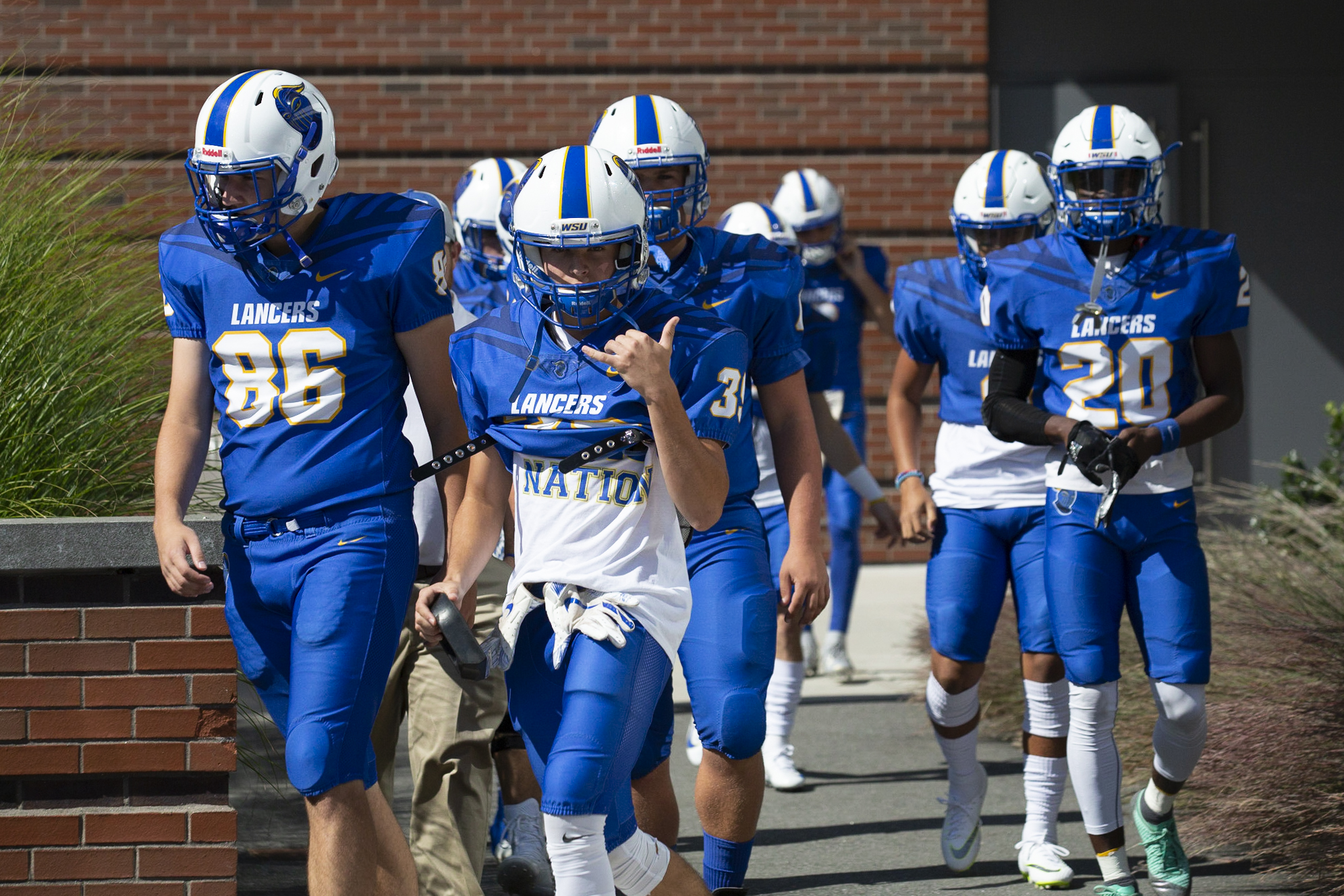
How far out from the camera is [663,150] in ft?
14.2

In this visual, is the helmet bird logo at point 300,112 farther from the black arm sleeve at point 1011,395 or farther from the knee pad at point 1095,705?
the knee pad at point 1095,705

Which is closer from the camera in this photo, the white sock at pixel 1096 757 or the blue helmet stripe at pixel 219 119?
the blue helmet stripe at pixel 219 119

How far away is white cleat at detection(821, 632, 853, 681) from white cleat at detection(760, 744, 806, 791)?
1984 millimetres

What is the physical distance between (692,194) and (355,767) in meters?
1.75

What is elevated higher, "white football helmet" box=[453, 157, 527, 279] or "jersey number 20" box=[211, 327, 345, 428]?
"white football helmet" box=[453, 157, 527, 279]

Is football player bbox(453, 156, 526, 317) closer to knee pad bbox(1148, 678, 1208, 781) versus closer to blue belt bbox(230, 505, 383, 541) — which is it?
blue belt bbox(230, 505, 383, 541)

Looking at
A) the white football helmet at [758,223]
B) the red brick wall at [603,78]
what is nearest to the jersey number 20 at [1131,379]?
the white football helmet at [758,223]

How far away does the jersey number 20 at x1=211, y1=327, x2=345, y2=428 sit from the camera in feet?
12.2

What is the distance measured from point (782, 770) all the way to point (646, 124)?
304cm

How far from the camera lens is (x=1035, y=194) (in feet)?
18.8

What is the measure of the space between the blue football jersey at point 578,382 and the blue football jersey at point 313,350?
20 centimetres

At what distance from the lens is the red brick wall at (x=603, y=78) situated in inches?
Answer: 451

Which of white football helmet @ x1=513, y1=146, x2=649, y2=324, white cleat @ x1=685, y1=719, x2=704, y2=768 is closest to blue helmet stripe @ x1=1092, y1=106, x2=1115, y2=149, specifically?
white football helmet @ x1=513, y1=146, x2=649, y2=324

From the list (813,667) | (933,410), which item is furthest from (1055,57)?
(813,667)
